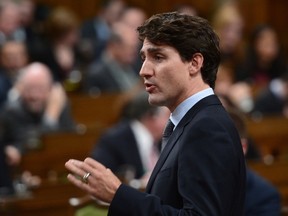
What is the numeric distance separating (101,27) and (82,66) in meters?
1.13

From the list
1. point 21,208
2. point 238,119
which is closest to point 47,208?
point 21,208

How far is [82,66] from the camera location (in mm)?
9398

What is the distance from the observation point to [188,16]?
2.49m

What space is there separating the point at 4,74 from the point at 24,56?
1.06ft

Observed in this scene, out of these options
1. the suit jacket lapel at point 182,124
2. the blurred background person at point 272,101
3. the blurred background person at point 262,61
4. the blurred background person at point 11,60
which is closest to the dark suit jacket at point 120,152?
the blurred background person at point 11,60

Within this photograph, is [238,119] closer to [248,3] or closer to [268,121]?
[268,121]

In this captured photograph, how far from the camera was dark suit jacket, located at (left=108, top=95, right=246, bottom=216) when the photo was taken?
2326 millimetres

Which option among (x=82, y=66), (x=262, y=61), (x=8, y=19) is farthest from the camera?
(x=262, y=61)

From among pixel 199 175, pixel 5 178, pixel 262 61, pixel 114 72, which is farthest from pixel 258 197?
pixel 262 61

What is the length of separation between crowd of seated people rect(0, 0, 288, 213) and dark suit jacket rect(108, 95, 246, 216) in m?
2.86

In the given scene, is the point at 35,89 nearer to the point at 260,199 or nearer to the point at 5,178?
the point at 5,178

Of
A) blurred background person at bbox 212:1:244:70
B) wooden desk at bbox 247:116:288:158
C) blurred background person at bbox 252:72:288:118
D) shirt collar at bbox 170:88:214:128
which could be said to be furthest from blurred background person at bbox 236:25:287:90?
shirt collar at bbox 170:88:214:128

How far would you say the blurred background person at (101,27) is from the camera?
1002 cm

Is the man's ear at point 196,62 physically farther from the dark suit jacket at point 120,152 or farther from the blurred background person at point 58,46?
the blurred background person at point 58,46
